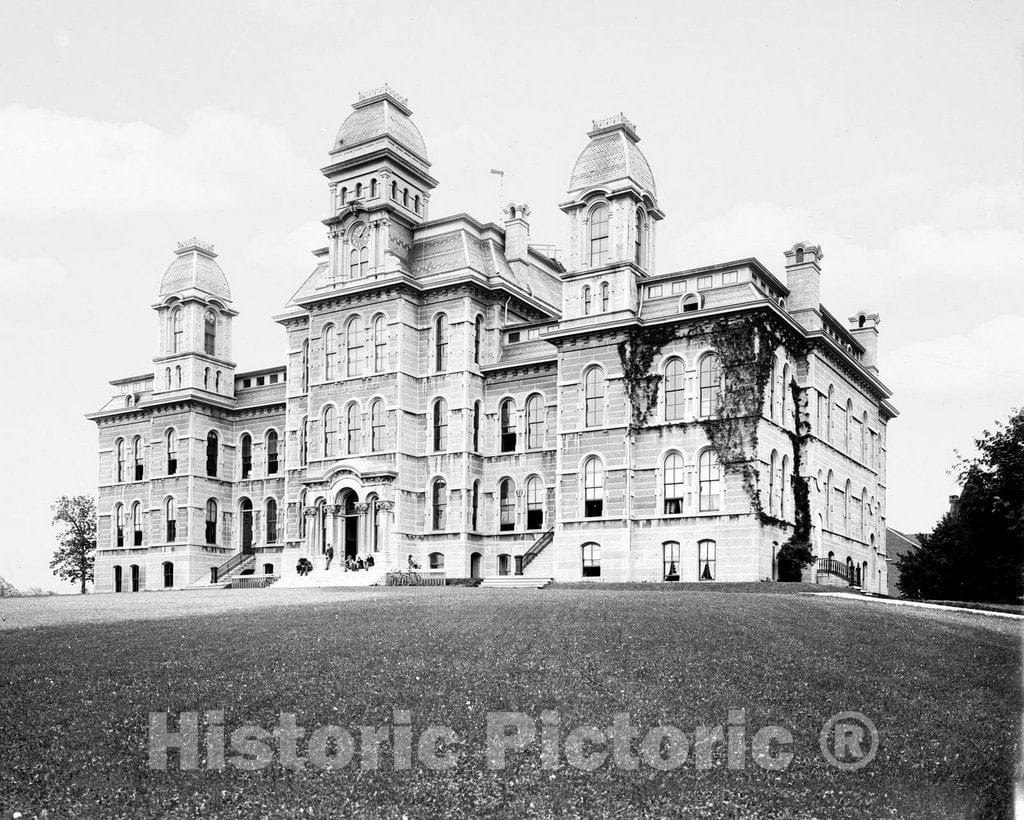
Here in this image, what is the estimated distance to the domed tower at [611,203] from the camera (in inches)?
1953

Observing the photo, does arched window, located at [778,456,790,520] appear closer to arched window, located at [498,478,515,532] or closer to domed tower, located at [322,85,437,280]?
arched window, located at [498,478,515,532]

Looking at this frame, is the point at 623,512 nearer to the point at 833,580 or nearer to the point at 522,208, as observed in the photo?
the point at 833,580

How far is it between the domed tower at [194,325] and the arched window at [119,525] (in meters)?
7.49

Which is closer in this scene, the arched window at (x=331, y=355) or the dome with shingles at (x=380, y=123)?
the arched window at (x=331, y=355)

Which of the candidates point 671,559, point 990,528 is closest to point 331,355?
point 671,559

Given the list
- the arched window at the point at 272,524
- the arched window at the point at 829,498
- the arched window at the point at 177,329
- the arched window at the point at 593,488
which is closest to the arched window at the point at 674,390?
the arched window at the point at 593,488

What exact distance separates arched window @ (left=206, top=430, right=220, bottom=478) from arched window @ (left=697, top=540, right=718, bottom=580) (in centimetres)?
3225

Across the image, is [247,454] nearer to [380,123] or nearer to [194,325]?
[194,325]

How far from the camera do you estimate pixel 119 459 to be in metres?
69.5

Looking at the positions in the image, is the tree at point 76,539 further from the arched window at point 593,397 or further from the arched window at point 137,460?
the arched window at point 593,397

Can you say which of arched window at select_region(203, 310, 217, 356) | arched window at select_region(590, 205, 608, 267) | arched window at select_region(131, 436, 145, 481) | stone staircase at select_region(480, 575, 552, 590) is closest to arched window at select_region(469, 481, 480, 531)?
stone staircase at select_region(480, 575, 552, 590)

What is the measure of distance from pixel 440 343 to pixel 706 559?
1705 cm

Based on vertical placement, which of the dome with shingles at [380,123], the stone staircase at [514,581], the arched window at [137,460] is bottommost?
the stone staircase at [514,581]

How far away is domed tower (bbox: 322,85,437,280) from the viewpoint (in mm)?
56156
